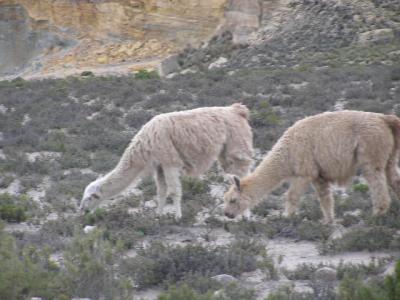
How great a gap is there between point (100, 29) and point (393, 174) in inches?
1284

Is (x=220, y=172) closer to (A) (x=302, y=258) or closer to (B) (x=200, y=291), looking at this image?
(A) (x=302, y=258)

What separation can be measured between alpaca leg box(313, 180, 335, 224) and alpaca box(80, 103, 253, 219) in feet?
5.61

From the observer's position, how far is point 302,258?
→ 8.82 metres

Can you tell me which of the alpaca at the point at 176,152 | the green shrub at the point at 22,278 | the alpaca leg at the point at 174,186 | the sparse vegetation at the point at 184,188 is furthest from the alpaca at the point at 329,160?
the green shrub at the point at 22,278

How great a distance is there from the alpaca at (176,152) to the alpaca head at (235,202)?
851 millimetres

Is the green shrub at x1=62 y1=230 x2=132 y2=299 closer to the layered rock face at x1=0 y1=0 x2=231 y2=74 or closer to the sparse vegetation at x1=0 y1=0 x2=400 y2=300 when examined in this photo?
the sparse vegetation at x1=0 y1=0 x2=400 y2=300

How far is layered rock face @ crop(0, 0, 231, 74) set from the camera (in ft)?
128

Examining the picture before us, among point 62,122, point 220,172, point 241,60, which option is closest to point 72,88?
point 62,122

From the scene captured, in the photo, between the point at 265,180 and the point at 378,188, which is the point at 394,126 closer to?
the point at 378,188

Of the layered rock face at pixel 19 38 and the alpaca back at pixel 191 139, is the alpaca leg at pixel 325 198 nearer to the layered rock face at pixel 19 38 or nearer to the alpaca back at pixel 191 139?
the alpaca back at pixel 191 139

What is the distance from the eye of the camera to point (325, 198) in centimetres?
1012

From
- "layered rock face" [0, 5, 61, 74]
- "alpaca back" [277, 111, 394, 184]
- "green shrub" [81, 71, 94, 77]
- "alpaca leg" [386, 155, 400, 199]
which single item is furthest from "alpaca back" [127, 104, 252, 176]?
"layered rock face" [0, 5, 61, 74]

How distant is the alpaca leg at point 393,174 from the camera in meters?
9.91

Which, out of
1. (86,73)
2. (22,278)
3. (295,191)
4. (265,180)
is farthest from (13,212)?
(86,73)
